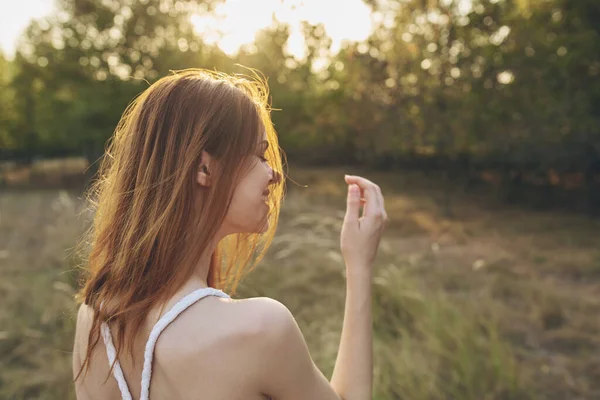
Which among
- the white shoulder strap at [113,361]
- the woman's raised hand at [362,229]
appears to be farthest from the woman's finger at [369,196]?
the white shoulder strap at [113,361]

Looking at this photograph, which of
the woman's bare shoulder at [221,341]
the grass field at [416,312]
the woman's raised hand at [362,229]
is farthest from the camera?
the grass field at [416,312]

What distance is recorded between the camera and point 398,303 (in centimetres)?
443

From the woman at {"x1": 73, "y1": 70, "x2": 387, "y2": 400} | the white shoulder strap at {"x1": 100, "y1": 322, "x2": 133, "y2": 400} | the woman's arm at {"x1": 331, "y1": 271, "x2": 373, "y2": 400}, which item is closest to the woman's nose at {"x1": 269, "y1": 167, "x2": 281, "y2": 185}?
the woman at {"x1": 73, "y1": 70, "x2": 387, "y2": 400}

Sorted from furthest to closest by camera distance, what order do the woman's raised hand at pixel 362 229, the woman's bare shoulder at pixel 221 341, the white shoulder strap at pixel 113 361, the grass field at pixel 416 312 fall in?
the grass field at pixel 416 312
the woman's raised hand at pixel 362 229
the white shoulder strap at pixel 113 361
the woman's bare shoulder at pixel 221 341

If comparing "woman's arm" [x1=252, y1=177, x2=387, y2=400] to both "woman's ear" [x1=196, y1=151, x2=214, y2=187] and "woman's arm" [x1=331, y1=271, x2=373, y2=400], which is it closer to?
"woman's arm" [x1=331, y1=271, x2=373, y2=400]

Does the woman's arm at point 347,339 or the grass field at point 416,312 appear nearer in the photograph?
the woman's arm at point 347,339

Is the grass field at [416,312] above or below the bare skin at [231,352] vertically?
below

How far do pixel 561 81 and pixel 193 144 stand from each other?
41.4 feet

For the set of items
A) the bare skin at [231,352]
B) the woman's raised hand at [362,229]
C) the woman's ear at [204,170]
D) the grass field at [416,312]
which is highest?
the woman's ear at [204,170]

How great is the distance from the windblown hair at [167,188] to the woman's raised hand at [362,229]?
0.28 metres

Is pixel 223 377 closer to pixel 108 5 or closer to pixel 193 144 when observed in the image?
pixel 193 144

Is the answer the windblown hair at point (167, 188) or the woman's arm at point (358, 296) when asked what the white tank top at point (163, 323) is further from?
the woman's arm at point (358, 296)

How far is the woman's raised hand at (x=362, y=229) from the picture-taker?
1.21 m

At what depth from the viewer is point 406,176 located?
2230 cm
